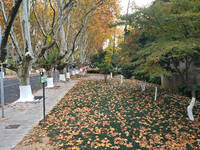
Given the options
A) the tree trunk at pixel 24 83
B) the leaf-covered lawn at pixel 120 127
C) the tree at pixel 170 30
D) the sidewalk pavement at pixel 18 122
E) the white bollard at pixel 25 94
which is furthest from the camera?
the white bollard at pixel 25 94

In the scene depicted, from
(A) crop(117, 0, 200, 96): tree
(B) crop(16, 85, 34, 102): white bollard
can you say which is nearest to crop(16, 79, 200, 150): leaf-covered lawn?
(A) crop(117, 0, 200, 96): tree

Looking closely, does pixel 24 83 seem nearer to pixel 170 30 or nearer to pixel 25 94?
pixel 25 94

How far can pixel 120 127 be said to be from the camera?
577 centimetres

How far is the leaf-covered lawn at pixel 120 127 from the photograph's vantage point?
467 centimetres

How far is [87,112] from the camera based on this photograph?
7574mm

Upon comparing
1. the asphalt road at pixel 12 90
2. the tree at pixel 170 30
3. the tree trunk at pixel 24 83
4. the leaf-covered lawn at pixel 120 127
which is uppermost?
the tree at pixel 170 30

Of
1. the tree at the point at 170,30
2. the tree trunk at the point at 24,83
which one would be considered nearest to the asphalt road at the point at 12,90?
the tree trunk at the point at 24,83

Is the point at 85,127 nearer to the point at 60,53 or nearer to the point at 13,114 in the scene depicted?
the point at 13,114

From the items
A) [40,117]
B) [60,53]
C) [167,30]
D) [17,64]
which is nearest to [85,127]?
[40,117]

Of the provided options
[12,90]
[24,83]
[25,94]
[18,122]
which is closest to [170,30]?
[18,122]

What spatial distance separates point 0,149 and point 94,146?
7.76 feet

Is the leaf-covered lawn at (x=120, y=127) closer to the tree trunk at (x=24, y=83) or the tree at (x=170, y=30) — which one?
the tree at (x=170, y=30)

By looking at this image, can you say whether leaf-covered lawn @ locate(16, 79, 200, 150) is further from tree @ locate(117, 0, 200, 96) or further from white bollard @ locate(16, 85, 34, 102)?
white bollard @ locate(16, 85, 34, 102)

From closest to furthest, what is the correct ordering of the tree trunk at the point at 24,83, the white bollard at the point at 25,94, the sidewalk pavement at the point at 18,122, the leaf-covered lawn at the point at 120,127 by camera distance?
the leaf-covered lawn at the point at 120,127
the sidewalk pavement at the point at 18,122
the tree trunk at the point at 24,83
the white bollard at the point at 25,94
